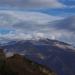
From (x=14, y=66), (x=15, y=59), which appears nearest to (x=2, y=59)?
(x=14, y=66)

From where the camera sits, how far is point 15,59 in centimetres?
5881

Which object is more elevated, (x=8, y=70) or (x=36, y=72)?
(x=8, y=70)

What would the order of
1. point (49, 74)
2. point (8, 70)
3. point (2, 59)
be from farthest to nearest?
1. point (49, 74)
2. point (2, 59)
3. point (8, 70)

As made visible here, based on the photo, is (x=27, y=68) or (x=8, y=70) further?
(x=27, y=68)

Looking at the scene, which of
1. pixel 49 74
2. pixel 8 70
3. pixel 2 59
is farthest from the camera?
pixel 49 74

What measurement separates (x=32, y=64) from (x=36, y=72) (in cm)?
365

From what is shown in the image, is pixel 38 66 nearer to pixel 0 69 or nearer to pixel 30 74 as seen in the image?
pixel 30 74

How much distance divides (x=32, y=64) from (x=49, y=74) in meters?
3.78

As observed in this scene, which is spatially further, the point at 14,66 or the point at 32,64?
the point at 32,64

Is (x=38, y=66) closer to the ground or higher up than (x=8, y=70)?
closer to the ground

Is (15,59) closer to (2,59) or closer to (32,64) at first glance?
(32,64)

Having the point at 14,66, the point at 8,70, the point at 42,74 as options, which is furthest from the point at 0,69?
the point at 42,74

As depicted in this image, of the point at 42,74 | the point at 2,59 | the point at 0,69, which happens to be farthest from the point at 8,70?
the point at 42,74

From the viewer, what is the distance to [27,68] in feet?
179
